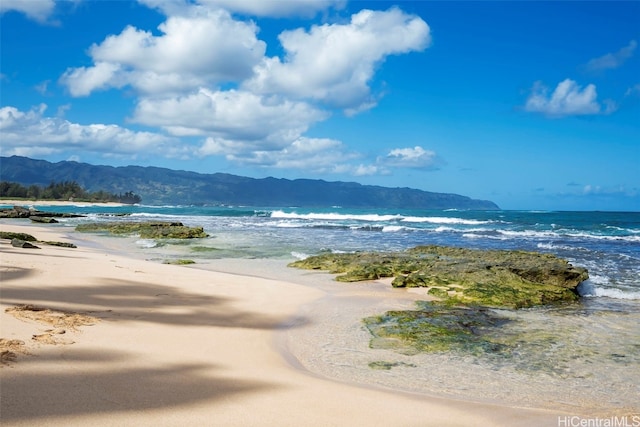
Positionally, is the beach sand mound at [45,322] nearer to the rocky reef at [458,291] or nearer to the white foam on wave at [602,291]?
the rocky reef at [458,291]

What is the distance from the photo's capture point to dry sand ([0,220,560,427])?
12.2ft

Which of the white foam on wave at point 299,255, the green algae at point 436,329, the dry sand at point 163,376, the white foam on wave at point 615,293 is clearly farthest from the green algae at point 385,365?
the white foam on wave at point 299,255

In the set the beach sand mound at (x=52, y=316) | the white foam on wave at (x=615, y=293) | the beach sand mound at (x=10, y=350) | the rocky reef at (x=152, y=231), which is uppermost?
the beach sand mound at (x=10, y=350)

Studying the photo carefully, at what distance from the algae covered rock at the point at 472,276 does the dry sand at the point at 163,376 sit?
16.3ft

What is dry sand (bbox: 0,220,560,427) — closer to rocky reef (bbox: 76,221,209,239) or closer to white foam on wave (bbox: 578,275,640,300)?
white foam on wave (bbox: 578,275,640,300)

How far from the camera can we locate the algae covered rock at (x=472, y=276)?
35.4 ft

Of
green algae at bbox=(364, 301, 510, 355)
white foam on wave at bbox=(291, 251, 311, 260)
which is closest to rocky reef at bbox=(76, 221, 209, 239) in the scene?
white foam on wave at bbox=(291, 251, 311, 260)

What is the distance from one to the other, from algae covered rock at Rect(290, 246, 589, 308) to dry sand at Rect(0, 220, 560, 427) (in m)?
4.97

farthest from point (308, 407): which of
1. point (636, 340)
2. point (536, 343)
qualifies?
point (636, 340)

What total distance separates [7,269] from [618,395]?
10658 millimetres

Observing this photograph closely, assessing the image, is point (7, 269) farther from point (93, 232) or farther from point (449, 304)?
point (93, 232)

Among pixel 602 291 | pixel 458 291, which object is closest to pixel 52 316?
pixel 458 291

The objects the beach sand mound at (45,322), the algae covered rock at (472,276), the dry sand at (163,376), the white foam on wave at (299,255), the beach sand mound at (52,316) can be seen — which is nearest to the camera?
the dry sand at (163,376)

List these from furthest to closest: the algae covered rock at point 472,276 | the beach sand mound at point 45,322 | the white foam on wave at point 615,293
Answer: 1. the white foam on wave at point 615,293
2. the algae covered rock at point 472,276
3. the beach sand mound at point 45,322
